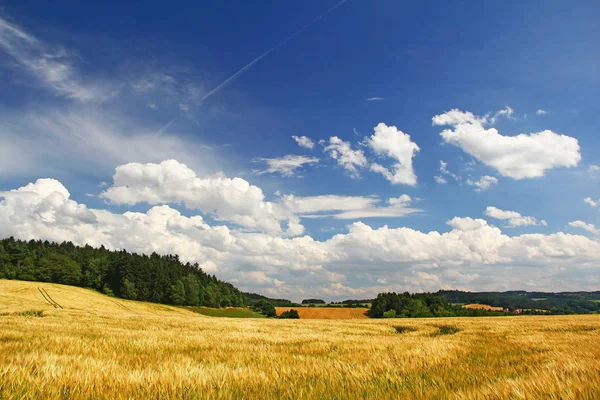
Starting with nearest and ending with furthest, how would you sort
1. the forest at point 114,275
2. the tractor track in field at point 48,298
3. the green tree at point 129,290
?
the tractor track in field at point 48,298
the green tree at point 129,290
the forest at point 114,275

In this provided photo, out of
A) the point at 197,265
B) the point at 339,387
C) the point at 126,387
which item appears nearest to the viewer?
the point at 126,387

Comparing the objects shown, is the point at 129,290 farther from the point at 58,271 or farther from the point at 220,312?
the point at 220,312

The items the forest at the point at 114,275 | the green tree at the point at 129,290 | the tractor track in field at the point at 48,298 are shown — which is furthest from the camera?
the forest at the point at 114,275

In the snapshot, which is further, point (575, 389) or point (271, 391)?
point (271, 391)

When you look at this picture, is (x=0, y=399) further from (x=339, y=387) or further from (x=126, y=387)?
(x=339, y=387)

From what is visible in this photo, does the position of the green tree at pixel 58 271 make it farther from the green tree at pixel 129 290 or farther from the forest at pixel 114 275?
the green tree at pixel 129 290

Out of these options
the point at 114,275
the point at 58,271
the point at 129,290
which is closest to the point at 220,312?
the point at 129,290

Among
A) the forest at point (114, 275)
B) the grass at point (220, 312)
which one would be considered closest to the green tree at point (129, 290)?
the forest at point (114, 275)

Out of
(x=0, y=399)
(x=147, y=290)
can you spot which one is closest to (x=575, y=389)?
(x=0, y=399)

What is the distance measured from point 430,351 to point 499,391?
5.41 metres

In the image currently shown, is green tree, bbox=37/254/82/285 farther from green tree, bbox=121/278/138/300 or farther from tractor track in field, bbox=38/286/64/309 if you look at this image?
tractor track in field, bbox=38/286/64/309

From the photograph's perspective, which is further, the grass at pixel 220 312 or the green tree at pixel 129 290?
the grass at pixel 220 312

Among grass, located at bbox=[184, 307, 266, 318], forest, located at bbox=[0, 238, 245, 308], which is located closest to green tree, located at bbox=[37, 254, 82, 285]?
forest, located at bbox=[0, 238, 245, 308]

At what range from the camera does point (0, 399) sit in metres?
3.63
